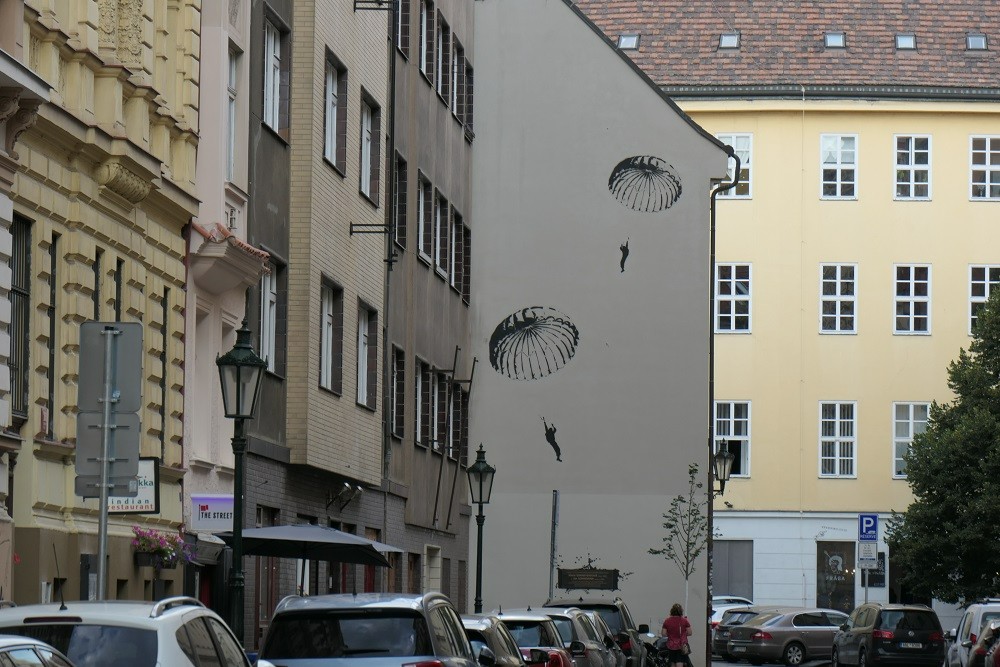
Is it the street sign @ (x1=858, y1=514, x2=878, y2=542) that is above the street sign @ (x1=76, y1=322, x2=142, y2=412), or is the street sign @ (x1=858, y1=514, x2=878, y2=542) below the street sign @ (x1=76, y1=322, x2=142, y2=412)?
below

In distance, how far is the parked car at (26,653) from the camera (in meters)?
7.52

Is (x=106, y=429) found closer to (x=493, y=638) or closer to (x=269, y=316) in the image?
(x=493, y=638)

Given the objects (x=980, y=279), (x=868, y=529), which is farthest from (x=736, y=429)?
(x=868, y=529)

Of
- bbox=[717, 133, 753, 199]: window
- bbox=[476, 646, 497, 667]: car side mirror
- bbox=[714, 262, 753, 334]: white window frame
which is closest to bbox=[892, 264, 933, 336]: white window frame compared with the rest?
bbox=[714, 262, 753, 334]: white window frame

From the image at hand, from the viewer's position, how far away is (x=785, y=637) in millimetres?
47312

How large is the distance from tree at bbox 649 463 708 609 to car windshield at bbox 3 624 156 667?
33.8 meters

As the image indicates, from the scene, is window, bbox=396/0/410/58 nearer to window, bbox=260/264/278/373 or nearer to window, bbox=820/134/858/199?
window, bbox=260/264/278/373

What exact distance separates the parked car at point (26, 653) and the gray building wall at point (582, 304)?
1407 inches

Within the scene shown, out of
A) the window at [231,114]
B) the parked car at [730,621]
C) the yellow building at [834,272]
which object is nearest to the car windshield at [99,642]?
the window at [231,114]

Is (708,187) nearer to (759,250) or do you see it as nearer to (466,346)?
(466,346)

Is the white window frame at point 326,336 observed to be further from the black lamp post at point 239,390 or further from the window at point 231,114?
the black lamp post at point 239,390

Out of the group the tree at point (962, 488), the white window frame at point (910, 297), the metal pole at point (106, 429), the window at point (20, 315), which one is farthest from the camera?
the white window frame at point (910, 297)

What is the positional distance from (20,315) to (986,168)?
49533 millimetres

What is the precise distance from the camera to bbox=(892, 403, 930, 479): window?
61.8 m
